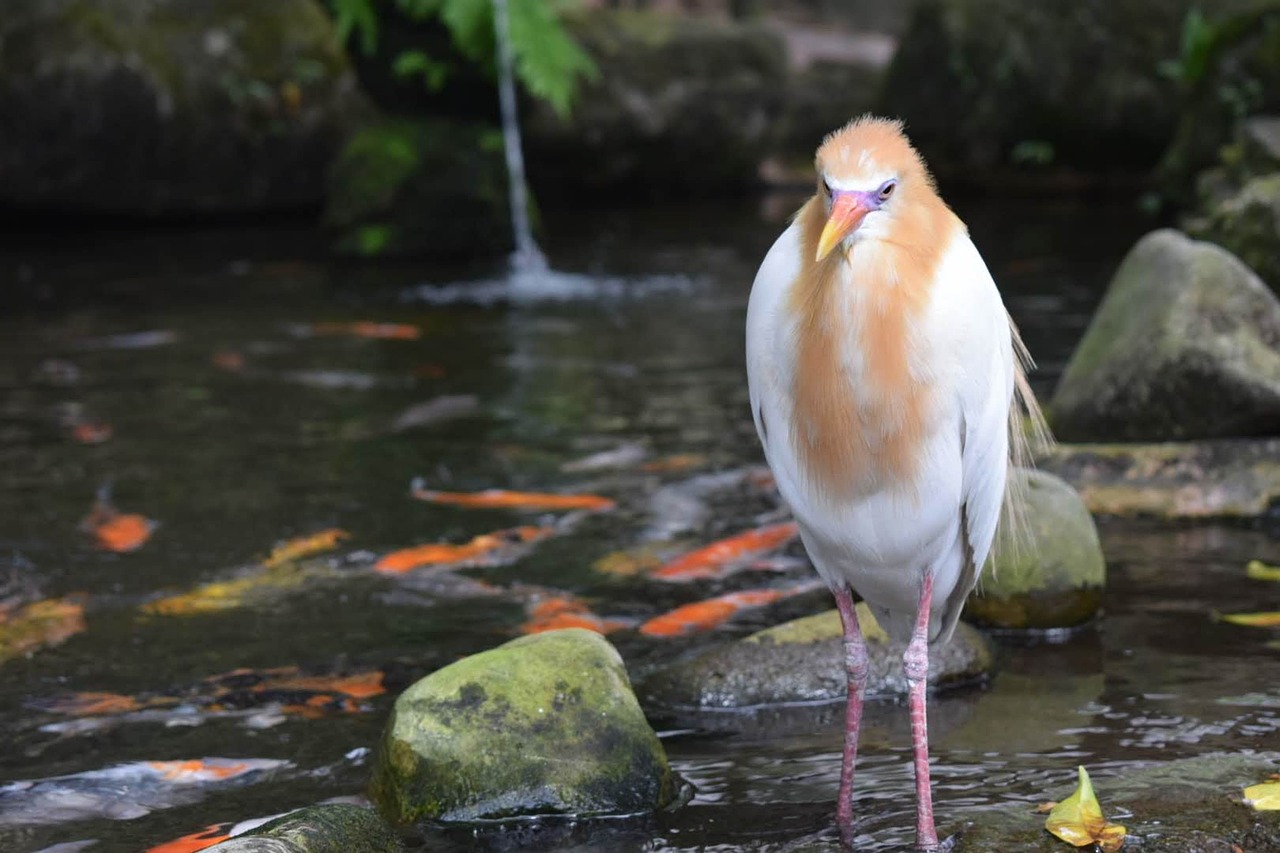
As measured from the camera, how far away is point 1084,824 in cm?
341

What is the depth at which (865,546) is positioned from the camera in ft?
11.7

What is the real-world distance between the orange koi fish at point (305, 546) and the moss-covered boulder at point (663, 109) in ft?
29.5

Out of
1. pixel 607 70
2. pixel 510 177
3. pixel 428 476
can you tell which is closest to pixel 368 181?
pixel 510 177

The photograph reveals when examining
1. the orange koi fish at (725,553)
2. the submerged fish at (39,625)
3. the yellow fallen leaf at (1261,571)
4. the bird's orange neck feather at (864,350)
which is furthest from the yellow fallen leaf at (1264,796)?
the submerged fish at (39,625)

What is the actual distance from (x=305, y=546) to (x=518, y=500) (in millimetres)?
945

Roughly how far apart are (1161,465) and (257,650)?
347cm

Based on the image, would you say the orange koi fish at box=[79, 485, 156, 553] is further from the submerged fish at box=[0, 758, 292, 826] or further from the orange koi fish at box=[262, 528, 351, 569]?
the submerged fish at box=[0, 758, 292, 826]

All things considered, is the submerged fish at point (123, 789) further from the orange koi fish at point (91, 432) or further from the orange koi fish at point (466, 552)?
the orange koi fish at point (91, 432)

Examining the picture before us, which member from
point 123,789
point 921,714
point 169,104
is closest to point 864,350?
point 921,714

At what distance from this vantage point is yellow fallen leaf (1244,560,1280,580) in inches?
215

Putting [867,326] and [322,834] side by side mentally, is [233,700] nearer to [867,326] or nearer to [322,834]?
[322,834]

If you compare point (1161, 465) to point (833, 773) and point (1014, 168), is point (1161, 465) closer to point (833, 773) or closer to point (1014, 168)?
point (833, 773)

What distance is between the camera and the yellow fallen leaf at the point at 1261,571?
5461mm

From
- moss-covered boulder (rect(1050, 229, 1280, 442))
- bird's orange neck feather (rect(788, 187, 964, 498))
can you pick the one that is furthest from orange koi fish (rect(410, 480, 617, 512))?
bird's orange neck feather (rect(788, 187, 964, 498))
